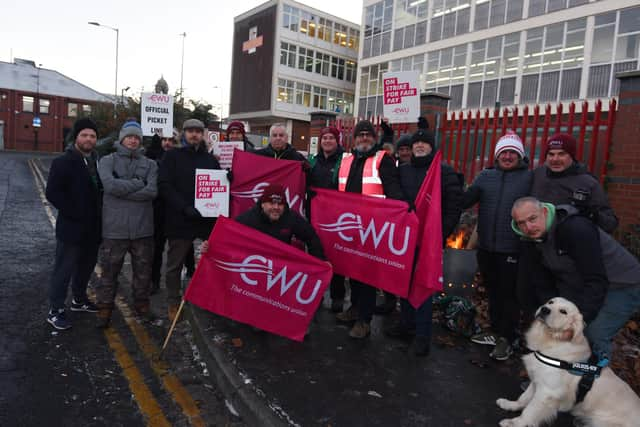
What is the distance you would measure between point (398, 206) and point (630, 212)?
339 centimetres

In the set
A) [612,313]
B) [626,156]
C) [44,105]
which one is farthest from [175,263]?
[44,105]

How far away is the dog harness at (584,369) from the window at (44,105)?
69.9 m

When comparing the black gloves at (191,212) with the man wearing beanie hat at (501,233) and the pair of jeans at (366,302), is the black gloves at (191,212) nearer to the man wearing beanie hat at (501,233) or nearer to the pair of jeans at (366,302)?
the pair of jeans at (366,302)

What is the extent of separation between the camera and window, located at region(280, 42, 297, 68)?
40719 millimetres

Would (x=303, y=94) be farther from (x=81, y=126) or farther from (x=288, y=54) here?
(x=81, y=126)

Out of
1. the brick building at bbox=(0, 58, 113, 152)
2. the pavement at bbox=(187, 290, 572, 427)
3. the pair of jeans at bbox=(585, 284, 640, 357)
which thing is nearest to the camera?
the pair of jeans at bbox=(585, 284, 640, 357)

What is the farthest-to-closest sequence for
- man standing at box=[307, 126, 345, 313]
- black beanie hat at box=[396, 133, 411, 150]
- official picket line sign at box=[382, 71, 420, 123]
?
official picket line sign at box=[382, 71, 420, 123], black beanie hat at box=[396, 133, 411, 150], man standing at box=[307, 126, 345, 313]

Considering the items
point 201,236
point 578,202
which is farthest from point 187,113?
point 578,202

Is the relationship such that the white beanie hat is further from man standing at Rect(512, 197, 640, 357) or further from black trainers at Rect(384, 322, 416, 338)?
black trainers at Rect(384, 322, 416, 338)

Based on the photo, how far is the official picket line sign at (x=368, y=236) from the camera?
4477mm

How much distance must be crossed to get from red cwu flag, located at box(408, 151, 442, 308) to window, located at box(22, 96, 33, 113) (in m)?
68.3

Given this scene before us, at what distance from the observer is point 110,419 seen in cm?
330

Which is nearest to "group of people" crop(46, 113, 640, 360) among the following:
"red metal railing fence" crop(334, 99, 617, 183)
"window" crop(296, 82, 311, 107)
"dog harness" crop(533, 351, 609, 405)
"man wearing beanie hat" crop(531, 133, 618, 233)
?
"man wearing beanie hat" crop(531, 133, 618, 233)

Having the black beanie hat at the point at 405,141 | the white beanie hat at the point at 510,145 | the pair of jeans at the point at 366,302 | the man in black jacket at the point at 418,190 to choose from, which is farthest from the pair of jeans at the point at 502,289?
the black beanie hat at the point at 405,141
